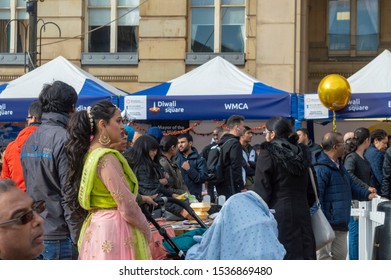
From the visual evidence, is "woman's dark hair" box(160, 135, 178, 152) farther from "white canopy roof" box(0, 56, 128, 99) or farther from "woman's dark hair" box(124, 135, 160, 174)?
"white canopy roof" box(0, 56, 128, 99)

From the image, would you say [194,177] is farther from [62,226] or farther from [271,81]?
[271,81]

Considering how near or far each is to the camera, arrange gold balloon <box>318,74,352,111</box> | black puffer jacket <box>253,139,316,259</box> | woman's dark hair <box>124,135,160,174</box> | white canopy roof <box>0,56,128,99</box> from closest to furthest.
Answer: black puffer jacket <box>253,139,316,259</box> → woman's dark hair <box>124,135,160,174</box> → gold balloon <box>318,74,352,111</box> → white canopy roof <box>0,56,128,99</box>

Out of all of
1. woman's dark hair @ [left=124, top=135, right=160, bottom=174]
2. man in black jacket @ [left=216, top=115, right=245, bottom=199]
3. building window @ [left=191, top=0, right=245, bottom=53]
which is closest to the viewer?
woman's dark hair @ [left=124, top=135, right=160, bottom=174]

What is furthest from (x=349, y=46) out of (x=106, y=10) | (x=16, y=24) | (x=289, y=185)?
(x=289, y=185)

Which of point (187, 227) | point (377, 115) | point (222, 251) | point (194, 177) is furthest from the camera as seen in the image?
point (377, 115)

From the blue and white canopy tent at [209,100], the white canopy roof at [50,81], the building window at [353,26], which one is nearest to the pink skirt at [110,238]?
the blue and white canopy tent at [209,100]

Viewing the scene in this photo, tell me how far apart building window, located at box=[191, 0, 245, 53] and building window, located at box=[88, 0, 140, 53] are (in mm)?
1651

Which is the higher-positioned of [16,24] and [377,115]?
[16,24]

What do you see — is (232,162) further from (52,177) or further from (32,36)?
(32,36)

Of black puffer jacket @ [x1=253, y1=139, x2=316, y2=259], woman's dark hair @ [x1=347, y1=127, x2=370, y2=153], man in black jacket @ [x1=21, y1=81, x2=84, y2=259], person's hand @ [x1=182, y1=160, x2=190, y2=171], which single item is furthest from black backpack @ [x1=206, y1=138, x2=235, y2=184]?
man in black jacket @ [x1=21, y1=81, x2=84, y2=259]

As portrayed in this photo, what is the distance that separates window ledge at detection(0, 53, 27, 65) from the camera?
25.2 m

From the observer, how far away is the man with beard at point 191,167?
44.8 feet

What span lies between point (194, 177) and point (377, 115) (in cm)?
303
